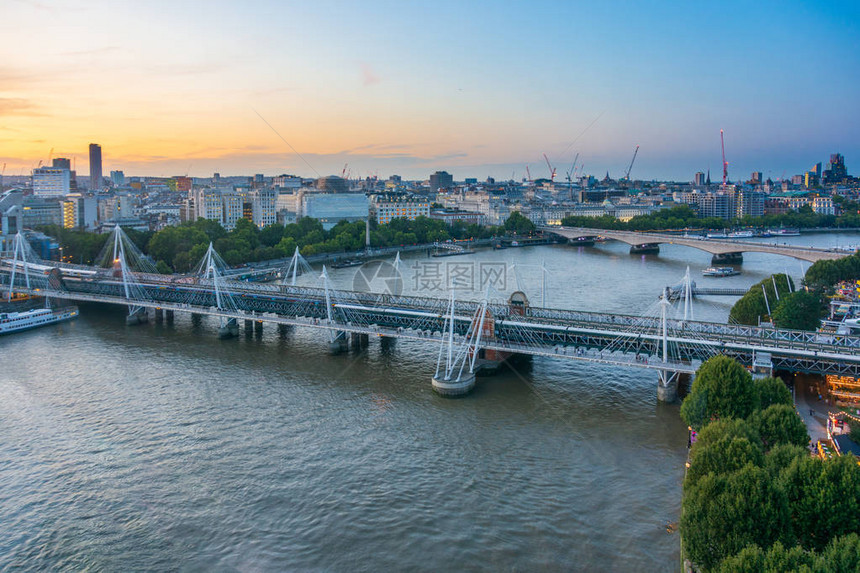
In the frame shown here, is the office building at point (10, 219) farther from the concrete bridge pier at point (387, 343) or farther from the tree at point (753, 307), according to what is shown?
the tree at point (753, 307)

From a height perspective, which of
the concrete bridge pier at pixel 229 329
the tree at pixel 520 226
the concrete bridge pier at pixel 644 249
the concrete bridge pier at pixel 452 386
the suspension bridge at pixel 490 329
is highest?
the tree at pixel 520 226

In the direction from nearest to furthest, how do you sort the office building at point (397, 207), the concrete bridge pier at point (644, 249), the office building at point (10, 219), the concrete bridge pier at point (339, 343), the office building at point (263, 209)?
the concrete bridge pier at point (339, 343) → the office building at point (10, 219) → the concrete bridge pier at point (644, 249) → the office building at point (263, 209) → the office building at point (397, 207)

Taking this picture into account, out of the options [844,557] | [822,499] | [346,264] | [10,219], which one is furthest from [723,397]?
[10,219]

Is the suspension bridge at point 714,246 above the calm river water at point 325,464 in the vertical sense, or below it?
above

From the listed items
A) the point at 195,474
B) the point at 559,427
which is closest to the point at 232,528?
the point at 195,474

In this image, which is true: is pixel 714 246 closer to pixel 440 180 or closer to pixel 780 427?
pixel 780 427

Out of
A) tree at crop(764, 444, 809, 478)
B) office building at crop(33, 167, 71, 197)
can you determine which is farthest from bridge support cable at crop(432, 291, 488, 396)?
office building at crop(33, 167, 71, 197)

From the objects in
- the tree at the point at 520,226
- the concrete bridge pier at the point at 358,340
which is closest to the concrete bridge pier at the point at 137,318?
the concrete bridge pier at the point at 358,340
